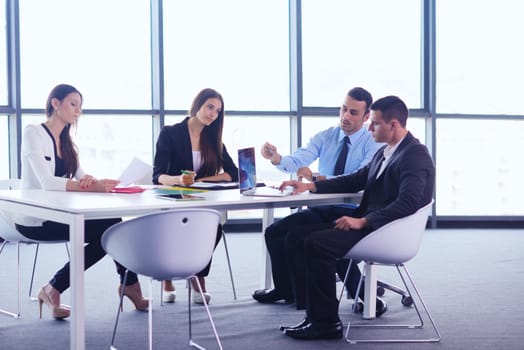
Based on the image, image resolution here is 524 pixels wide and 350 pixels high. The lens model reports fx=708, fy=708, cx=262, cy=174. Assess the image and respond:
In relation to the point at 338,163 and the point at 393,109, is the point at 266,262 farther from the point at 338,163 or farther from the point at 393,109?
the point at 393,109

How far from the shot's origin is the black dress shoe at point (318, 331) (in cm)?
337

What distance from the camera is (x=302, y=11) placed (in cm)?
716

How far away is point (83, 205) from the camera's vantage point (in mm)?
2949

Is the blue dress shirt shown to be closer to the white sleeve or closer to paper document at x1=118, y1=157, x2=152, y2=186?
paper document at x1=118, y1=157, x2=152, y2=186

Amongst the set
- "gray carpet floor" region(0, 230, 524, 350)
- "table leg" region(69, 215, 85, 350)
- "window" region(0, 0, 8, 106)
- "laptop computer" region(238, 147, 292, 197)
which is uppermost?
"window" region(0, 0, 8, 106)

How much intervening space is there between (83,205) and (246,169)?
1.00m

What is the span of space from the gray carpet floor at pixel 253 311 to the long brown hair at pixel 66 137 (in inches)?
32.7

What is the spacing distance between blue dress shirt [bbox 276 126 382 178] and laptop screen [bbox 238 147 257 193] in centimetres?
79

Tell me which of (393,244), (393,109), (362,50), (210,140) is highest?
(362,50)

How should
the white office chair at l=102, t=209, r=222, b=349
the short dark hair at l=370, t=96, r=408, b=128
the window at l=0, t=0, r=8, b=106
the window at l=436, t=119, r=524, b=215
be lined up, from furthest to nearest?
the window at l=436, t=119, r=524, b=215 → the window at l=0, t=0, r=8, b=106 → the short dark hair at l=370, t=96, r=408, b=128 → the white office chair at l=102, t=209, r=222, b=349

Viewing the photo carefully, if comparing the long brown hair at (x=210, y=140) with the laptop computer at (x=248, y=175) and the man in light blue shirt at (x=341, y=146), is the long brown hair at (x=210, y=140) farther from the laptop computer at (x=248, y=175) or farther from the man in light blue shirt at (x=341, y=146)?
the laptop computer at (x=248, y=175)

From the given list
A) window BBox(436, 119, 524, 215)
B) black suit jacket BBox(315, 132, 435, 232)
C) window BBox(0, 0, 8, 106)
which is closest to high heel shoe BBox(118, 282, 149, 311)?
black suit jacket BBox(315, 132, 435, 232)

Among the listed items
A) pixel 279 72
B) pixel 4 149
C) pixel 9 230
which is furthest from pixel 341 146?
pixel 4 149

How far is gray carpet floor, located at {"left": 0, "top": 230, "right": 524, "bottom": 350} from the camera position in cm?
338
